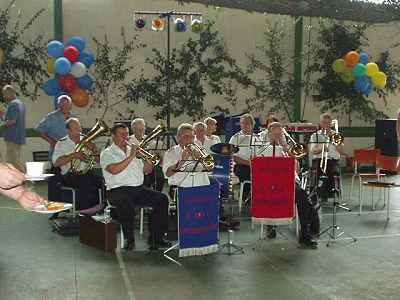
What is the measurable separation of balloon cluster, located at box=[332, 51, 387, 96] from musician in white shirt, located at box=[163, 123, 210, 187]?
649cm

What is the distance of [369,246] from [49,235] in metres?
3.45

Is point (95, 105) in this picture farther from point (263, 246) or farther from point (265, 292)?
point (265, 292)

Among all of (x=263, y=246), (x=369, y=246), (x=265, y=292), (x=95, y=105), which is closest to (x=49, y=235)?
(x=263, y=246)

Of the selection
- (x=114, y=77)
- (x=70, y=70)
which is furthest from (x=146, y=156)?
(x=114, y=77)

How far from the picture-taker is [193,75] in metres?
11.6

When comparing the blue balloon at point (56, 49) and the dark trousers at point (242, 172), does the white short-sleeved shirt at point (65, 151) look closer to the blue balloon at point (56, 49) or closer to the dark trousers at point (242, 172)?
the dark trousers at point (242, 172)

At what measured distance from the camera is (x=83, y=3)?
11148mm

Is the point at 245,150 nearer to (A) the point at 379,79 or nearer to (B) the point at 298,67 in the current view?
(A) the point at 379,79

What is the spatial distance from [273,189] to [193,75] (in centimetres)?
620

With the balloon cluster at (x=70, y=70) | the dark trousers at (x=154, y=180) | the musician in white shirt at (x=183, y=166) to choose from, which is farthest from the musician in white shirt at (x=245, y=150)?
the balloon cluster at (x=70, y=70)

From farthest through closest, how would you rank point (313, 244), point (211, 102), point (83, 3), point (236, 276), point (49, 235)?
point (211, 102) < point (83, 3) < point (49, 235) < point (313, 244) < point (236, 276)

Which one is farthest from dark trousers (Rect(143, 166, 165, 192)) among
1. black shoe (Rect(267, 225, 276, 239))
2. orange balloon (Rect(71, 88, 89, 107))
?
orange balloon (Rect(71, 88, 89, 107))

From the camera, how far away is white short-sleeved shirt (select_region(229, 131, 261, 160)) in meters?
7.38

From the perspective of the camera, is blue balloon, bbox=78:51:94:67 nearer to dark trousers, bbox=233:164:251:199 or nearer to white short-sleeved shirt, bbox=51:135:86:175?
white short-sleeved shirt, bbox=51:135:86:175
